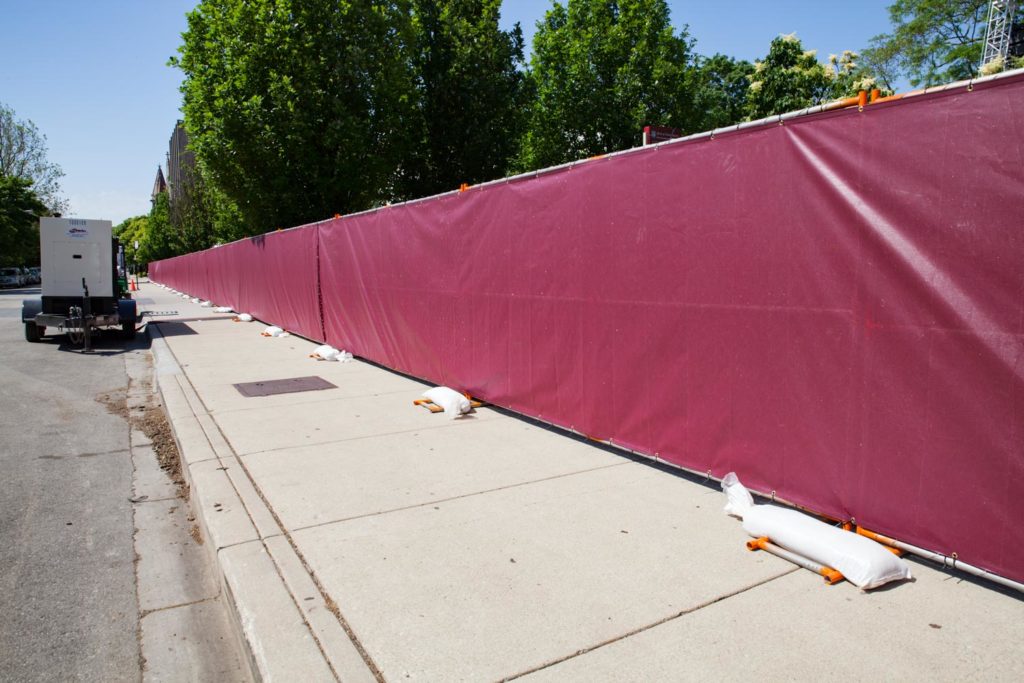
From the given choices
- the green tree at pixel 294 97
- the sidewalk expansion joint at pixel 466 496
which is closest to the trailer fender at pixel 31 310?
the green tree at pixel 294 97

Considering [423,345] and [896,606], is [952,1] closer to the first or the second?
[423,345]

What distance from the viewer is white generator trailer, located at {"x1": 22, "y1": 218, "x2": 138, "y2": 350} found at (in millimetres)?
14539

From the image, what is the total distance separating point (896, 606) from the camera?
2.93 metres

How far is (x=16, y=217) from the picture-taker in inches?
2315

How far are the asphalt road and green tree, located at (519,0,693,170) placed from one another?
17.9m

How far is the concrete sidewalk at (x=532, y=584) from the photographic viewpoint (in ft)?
8.39

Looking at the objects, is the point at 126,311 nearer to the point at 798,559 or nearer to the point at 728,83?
the point at 798,559

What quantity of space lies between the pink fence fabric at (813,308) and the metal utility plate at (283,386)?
Result: 3.45 metres

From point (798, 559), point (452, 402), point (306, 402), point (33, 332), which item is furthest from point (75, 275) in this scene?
point (798, 559)

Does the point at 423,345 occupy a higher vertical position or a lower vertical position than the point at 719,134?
lower

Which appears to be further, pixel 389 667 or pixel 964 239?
pixel 964 239

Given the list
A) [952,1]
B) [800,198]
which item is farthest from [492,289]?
[952,1]

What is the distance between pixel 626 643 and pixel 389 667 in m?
0.94

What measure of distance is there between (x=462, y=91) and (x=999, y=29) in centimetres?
2870
